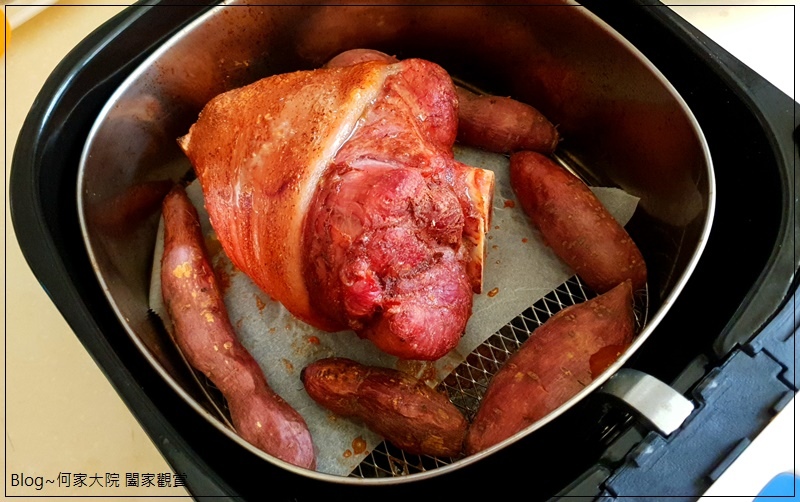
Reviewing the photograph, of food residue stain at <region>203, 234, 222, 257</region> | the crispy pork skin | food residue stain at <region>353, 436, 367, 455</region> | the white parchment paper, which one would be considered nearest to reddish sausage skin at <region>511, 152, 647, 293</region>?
the white parchment paper

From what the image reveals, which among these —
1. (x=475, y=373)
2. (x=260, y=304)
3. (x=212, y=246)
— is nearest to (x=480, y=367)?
(x=475, y=373)

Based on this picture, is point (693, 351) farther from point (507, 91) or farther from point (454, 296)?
point (507, 91)

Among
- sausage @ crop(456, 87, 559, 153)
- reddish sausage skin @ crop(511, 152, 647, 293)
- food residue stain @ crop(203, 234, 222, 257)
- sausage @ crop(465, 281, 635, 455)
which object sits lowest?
food residue stain @ crop(203, 234, 222, 257)

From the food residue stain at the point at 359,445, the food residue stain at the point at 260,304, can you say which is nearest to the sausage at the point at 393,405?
the food residue stain at the point at 359,445

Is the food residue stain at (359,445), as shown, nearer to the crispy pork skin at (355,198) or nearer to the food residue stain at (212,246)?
the crispy pork skin at (355,198)

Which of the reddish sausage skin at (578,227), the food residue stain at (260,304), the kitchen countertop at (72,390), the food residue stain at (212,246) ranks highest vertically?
the reddish sausage skin at (578,227)

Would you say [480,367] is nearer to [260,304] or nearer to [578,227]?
[578,227]

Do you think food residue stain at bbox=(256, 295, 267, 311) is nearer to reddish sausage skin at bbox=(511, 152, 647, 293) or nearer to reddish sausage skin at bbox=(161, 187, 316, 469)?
reddish sausage skin at bbox=(161, 187, 316, 469)
